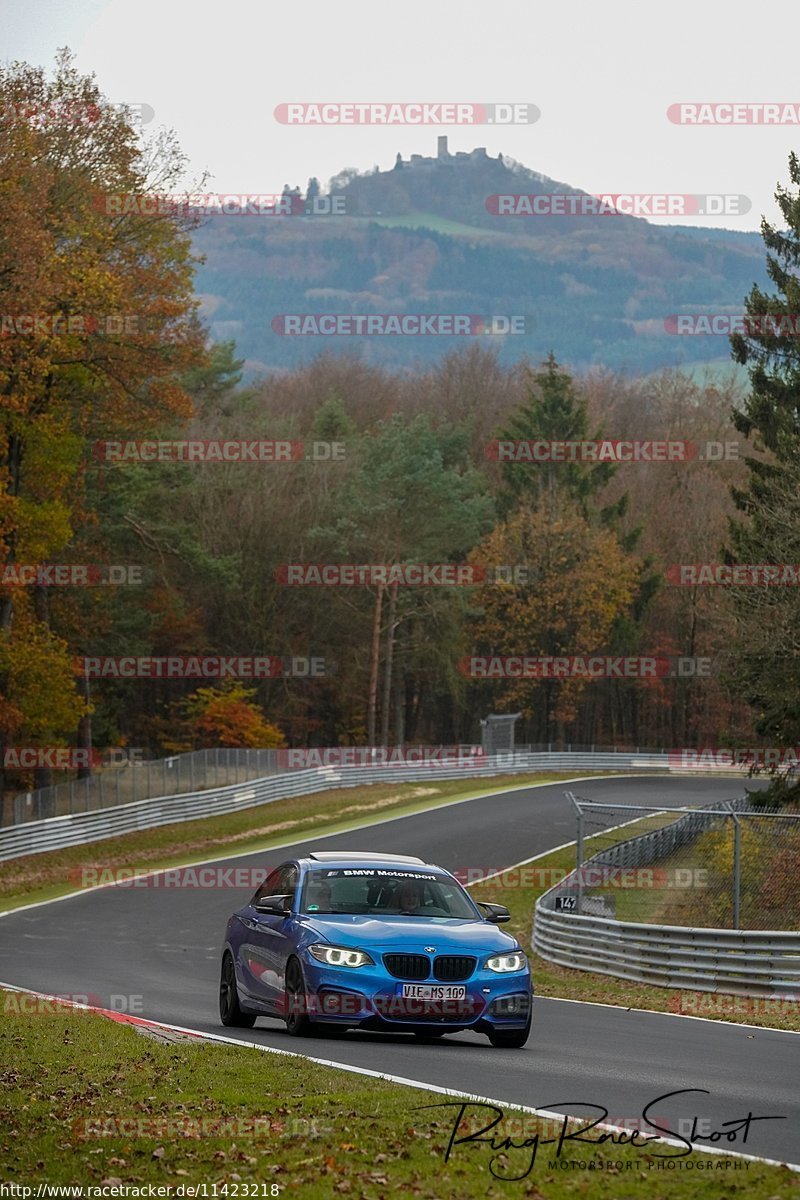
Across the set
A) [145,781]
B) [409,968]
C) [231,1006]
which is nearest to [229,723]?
[145,781]

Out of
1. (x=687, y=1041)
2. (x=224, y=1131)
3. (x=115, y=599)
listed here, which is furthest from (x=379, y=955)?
(x=115, y=599)

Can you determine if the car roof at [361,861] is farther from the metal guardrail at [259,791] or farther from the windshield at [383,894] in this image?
the metal guardrail at [259,791]

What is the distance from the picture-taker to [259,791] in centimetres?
5247

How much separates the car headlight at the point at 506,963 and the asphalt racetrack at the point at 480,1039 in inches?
25.2

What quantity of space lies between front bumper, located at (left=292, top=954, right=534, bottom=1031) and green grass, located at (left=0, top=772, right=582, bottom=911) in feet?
75.2

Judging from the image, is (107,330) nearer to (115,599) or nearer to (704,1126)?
(115,599)

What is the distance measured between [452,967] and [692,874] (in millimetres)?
15057

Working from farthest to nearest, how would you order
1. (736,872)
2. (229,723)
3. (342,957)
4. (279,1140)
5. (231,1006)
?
1. (229,723)
2. (736,872)
3. (231,1006)
4. (342,957)
5. (279,1140)

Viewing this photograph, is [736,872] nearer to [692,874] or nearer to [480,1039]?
[480,1039]

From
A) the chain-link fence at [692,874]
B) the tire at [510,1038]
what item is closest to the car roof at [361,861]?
the tire at [510,1038]

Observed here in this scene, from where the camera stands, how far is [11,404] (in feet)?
127

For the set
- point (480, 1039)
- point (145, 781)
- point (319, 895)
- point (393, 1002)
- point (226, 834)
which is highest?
point (319, 895)

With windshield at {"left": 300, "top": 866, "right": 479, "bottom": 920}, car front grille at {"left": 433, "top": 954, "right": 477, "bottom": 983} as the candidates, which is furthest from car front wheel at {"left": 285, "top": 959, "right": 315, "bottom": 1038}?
car front grille at {"left": 433, "top": 954, "right": 477, "bottom": 983}

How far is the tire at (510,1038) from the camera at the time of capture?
1291 cm
